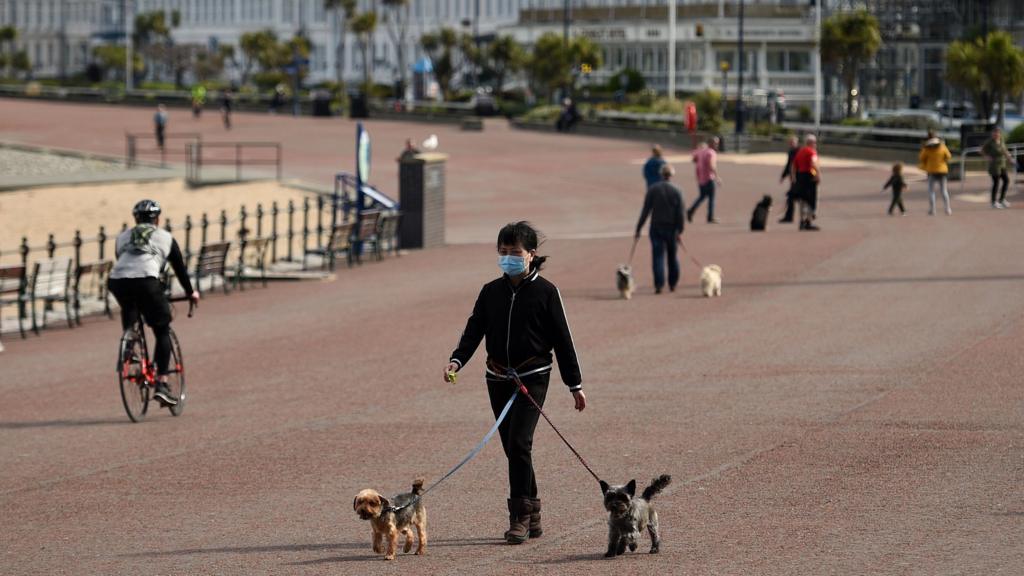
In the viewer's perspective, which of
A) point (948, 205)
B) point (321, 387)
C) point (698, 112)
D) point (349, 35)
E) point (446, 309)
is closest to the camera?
point (321, 387)

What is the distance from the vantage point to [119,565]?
26.6 ft

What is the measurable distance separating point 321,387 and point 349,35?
108 m

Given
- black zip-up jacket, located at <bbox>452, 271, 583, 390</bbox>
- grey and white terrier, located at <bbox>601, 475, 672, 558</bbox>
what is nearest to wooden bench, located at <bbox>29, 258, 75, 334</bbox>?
black zip-up jacket, located at <bbox>452, 271, 583, 390</bbox>

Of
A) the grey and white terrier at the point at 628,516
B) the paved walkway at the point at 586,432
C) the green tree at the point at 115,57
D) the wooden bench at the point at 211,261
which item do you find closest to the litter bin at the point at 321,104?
the green tree at the point at 115,57

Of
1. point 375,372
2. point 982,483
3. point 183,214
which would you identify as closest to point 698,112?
point 183,214

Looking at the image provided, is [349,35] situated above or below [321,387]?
above

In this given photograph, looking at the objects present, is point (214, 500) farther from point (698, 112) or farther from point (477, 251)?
point (698, 112)

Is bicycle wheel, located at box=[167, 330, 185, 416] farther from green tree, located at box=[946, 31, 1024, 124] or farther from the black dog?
green tree, located at box=[946, 31, 1024, 124]

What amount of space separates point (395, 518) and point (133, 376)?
5.07m

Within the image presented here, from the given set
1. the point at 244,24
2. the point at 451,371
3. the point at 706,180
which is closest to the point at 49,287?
the point at 451,371

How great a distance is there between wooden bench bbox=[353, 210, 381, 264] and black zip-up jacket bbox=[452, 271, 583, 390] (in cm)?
1749

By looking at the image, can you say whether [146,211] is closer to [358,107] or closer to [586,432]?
[586,432]

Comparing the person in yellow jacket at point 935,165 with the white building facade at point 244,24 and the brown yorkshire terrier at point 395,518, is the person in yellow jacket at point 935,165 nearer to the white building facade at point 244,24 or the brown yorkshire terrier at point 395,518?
the brown yorkshire terrier at point 395,518

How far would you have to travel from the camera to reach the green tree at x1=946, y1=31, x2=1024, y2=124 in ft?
144
